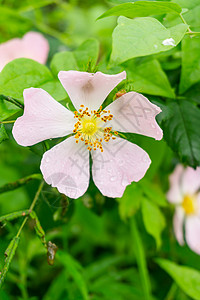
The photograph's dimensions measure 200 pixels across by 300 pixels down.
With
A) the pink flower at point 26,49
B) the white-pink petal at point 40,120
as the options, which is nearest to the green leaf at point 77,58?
the white-pink petal at point 40,120

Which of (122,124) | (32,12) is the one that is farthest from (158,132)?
(32,12)

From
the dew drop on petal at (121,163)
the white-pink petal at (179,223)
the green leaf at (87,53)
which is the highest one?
the green leaf at (87,53)

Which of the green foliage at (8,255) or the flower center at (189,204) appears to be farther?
the flower center at (189,204)

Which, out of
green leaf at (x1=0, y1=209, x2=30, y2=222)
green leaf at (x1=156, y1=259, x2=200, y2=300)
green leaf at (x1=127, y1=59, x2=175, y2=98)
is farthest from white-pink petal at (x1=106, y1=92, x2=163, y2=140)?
green leaf at (x1=156, y1=259, x2=200, y2=300)

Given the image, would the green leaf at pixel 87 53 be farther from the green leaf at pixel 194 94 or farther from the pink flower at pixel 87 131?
the green leaf at pixel 194 94

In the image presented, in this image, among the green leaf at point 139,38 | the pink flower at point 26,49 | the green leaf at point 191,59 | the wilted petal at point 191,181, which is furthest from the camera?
the wilted petal at point 191,181

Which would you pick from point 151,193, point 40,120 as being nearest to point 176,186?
point 151,193

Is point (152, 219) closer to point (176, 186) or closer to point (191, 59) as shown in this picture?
point (176, 186)
